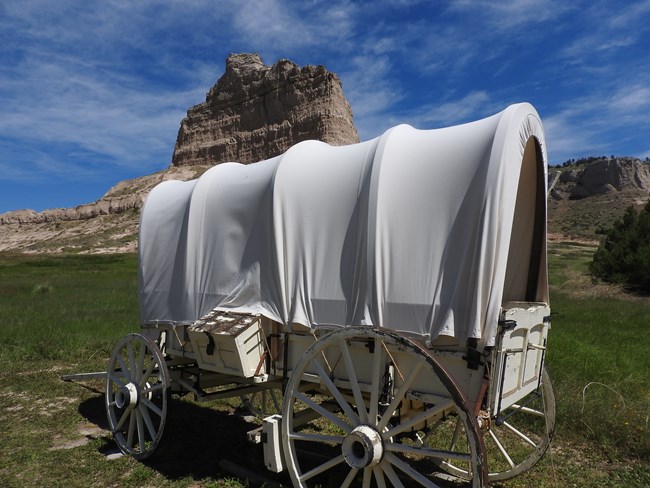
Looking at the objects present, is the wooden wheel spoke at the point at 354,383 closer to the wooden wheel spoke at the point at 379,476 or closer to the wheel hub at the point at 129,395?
the wooden wheel spoke at the point at 379,476

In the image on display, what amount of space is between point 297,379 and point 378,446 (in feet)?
2.89

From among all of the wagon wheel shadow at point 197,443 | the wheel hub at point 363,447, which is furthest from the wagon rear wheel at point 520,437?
the wagon wheel shadow at point 197,443

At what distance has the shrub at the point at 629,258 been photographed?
2492 cm

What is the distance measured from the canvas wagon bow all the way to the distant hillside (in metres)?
86.2

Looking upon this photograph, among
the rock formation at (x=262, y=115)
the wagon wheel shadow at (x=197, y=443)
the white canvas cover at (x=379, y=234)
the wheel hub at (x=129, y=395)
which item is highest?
the rock formation at (x=262, y=115)

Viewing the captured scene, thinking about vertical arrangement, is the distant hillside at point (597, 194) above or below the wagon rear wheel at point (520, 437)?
above

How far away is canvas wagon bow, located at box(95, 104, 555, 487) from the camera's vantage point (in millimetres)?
3617

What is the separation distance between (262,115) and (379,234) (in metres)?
107

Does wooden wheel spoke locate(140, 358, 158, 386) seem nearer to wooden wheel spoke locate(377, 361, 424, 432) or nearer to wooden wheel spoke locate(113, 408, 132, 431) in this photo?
wooden wheel spoke locate(113, 408, 132, 431)

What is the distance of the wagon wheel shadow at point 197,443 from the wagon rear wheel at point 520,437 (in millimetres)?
2165

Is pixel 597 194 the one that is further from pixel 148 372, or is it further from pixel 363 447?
pixel 363 447

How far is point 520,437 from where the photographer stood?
18.0 ft

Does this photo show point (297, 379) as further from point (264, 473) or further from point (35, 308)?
point (35, 308)

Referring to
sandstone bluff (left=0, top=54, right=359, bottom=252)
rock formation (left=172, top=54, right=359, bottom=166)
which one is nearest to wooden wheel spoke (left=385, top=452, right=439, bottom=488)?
sandstone bluff (left=0, top=54, right=359, bottom=252)
